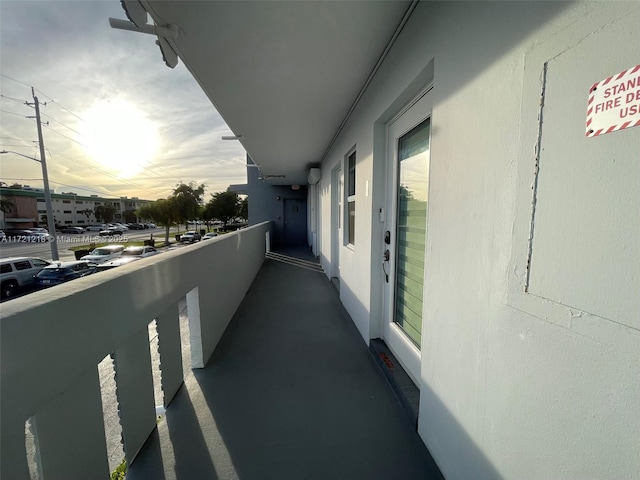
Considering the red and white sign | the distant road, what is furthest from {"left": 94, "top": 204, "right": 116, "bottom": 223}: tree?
the red and white sign

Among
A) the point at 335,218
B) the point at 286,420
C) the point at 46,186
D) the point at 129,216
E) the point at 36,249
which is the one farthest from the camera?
the point at 129,216

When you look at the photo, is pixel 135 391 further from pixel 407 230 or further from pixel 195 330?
pixel 407 230

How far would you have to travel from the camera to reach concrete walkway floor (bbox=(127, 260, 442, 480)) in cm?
149

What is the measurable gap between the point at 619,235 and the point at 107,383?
12.2 ft

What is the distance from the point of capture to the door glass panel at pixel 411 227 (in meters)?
1.87

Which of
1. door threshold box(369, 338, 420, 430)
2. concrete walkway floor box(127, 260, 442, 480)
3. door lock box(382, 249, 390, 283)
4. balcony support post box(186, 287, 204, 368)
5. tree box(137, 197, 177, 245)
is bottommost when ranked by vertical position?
concrete walkway floor box(127, 260, 442, 480)

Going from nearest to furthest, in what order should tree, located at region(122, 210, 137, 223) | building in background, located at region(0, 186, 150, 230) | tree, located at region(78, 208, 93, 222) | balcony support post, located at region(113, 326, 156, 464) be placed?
balcony support post, located at region(113, 326, 156, 464)
building in background, located at region(0, 186, 150, 230)
tree, located at region(78, 208, 93, 222)
tree, located at region(122, 210, 137, 223)

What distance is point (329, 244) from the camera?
554cm

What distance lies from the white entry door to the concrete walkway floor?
1.53 ft

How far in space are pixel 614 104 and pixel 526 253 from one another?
0.45 metres

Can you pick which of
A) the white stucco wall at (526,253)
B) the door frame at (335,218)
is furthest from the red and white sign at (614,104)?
the door frame at (335,218)

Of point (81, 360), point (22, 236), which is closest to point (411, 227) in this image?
point (81, 360)

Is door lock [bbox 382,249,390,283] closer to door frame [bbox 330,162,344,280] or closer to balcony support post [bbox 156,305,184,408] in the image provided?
balcony support post [bbox 156,305,184,408]

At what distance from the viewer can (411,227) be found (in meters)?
2.04
